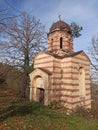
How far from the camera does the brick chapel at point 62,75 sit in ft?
48.8

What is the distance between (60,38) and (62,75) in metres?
4.84

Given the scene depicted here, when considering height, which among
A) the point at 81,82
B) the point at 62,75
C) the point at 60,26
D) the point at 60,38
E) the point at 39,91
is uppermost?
the point at 60,26

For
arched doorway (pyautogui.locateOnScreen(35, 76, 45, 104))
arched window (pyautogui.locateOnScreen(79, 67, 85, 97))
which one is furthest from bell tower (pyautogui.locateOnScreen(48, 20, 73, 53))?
arched doorway (pyautogui.locateOnScreen(35, 76, 45, 104))

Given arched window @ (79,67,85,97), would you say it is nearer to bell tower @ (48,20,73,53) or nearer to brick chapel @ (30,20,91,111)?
brick chapel @ (30,20,91,111)

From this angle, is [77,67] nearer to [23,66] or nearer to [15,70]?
[23,66]

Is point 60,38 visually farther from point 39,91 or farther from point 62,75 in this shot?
point 39,91

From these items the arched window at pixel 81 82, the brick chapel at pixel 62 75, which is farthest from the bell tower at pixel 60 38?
the arched window at pixel 81 82

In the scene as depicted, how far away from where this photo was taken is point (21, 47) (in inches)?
826

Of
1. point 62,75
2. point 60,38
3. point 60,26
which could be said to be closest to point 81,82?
point 62,75

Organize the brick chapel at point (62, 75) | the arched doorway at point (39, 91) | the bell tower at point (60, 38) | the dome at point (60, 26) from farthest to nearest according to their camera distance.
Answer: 1. the dome at point (60, 26)
2. the bell tower at point (60, 38)
3. the arched doorway at point (39, 91)
4. the brick chapel at point (62, 75)

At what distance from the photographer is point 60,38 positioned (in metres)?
17.9

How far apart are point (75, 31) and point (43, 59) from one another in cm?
962

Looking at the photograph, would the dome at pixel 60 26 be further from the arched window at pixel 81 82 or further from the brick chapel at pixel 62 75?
the arched window at pixel 81 82

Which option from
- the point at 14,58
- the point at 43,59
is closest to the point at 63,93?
the point at 43,59
